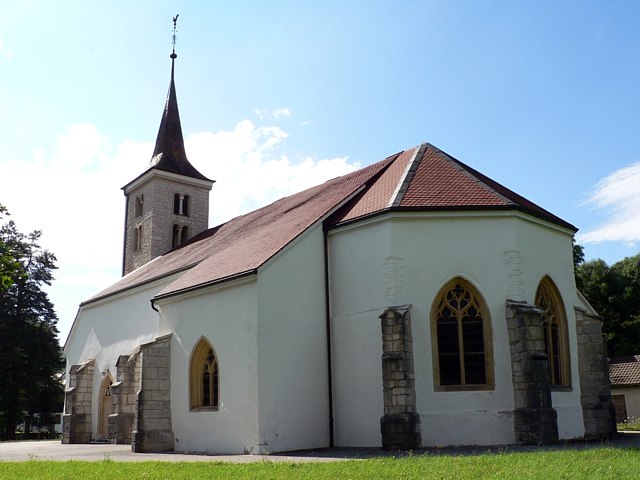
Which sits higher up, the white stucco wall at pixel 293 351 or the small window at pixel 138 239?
the small window at pixel 138 239

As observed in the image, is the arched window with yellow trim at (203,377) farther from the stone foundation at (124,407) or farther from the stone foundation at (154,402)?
the stone foundation at (124,407)

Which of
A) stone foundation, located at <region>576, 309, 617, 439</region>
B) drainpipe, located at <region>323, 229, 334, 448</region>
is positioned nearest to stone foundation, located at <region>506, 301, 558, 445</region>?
stone foundation, located at <region>576, 309, 617, 439</region>

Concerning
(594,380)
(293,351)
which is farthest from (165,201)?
(594,380)

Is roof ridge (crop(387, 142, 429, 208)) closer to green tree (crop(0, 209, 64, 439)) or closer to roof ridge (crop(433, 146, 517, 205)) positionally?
roof ridge (crop(433, 146, 517, 205))

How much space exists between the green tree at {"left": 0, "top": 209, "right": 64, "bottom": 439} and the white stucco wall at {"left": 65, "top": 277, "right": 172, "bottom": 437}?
976cm

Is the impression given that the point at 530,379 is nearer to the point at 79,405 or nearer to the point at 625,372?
the point at 79,405

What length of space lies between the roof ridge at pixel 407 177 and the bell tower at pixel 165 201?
51.3ft

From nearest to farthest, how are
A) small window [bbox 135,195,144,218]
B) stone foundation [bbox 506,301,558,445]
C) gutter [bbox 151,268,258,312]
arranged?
stone foundation [bbox 506,301,558,445] → gutter [bbox 151,268,258,312] → small window [bbox 135,195,144,218]

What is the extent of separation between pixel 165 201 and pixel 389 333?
19920 mm

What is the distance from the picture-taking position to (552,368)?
16.8 meters

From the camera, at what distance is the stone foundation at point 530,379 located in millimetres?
14211

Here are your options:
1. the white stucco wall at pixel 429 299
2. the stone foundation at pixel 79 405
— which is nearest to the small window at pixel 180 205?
the stone foundation at pixel 79 405

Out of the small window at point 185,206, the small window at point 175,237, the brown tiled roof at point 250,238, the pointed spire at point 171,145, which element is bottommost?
the brown tiled roof at point 250,238

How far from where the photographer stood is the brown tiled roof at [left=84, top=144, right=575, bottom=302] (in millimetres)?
16531
